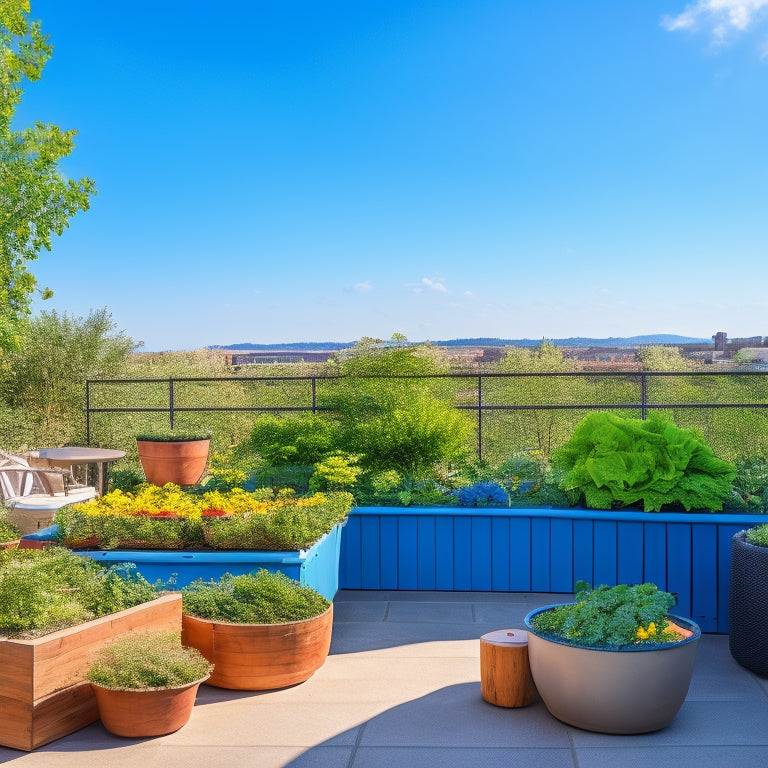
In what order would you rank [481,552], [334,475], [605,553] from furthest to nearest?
[334,475], [481,552], [605,553]

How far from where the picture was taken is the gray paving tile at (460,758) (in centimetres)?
266

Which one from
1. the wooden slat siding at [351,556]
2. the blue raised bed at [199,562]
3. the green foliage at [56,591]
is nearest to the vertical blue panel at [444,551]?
the wooden slat siding at [351,556]

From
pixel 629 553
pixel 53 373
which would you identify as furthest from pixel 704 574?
pixel 53 373

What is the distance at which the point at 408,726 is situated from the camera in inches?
118

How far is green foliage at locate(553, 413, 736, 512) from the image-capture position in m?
4.54

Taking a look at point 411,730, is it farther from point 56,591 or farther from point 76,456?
point 76,456

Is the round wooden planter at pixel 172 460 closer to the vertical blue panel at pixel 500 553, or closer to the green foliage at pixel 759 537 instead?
the vertical blue panel at pixel 500 553

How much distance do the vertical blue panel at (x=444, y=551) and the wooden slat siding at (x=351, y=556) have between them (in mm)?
482

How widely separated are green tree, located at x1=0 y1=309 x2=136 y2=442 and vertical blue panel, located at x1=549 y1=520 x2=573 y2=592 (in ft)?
26.8

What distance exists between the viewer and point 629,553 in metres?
4.62

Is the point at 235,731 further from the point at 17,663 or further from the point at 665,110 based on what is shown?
the point at 665,110

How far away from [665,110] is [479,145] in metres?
3.11

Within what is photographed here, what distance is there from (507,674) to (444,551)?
70.9 inches

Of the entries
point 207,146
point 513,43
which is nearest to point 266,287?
point 207,146
